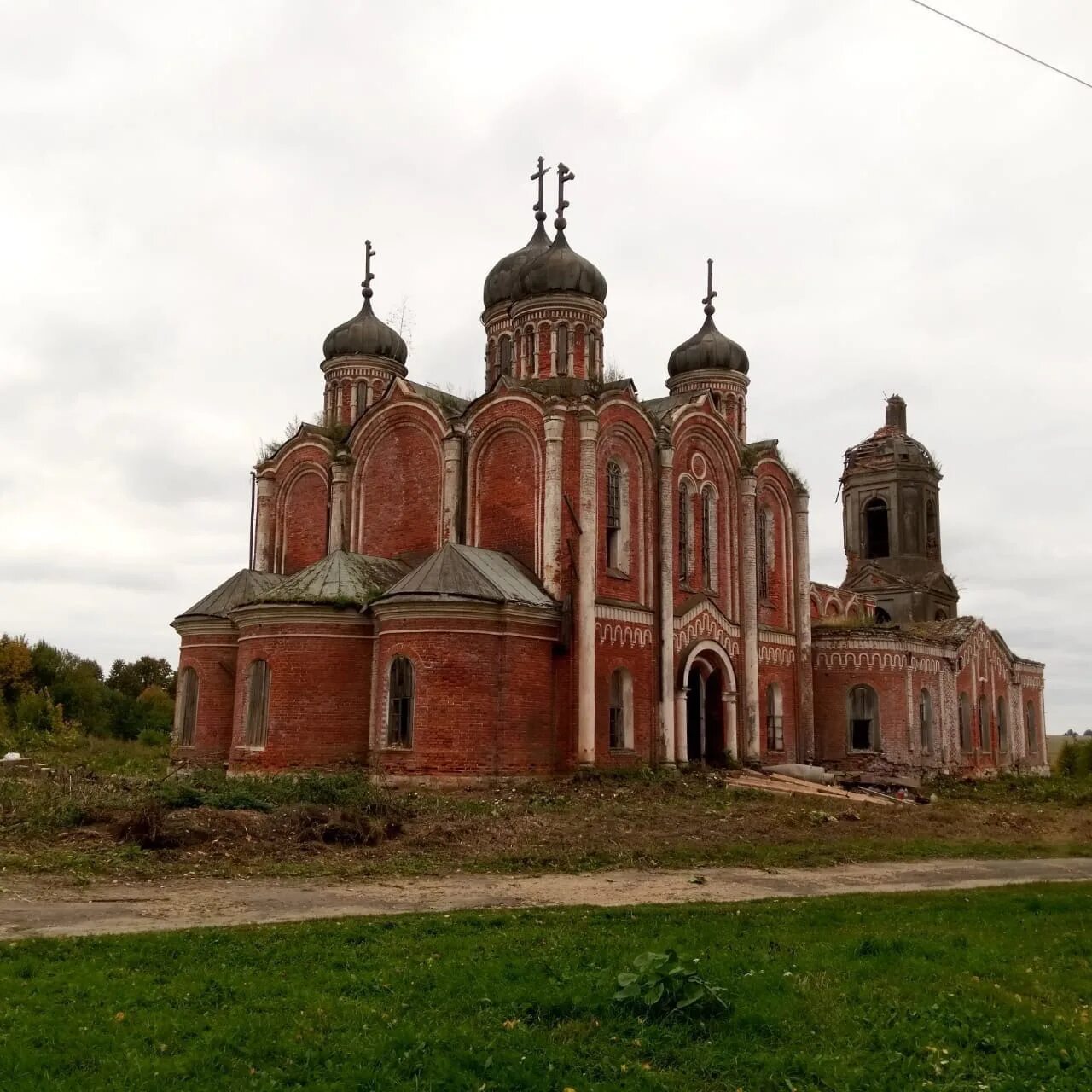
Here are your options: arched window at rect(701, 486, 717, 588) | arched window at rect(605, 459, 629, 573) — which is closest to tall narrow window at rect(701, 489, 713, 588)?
arched window at rect(701, 486, 717, 588)

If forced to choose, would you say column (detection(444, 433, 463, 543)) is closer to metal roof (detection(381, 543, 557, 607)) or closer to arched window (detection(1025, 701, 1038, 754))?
metal roof (detection(381, 543, 557, 607))

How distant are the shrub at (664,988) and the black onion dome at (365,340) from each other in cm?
2883

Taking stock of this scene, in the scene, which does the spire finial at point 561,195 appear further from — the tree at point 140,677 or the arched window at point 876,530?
the tree at point 140,677

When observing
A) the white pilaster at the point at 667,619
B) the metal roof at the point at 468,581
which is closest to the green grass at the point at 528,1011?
the metal roof at the point at 468,581

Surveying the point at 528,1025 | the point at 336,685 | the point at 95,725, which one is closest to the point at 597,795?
the point at 336,685

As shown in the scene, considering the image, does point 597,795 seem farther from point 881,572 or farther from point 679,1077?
point 881,572

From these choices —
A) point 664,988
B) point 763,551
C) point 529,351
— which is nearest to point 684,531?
point 763,551

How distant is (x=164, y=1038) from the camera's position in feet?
22.2

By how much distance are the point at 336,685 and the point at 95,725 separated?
31.3m

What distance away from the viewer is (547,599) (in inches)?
1010

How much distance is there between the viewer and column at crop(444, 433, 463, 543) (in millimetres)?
27719

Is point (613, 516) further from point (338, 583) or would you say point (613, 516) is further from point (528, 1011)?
point (528, 1011)

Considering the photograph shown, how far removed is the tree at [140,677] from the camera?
63.8 metres

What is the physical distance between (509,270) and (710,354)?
25.6 ft
